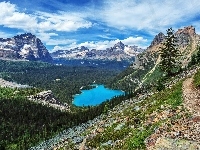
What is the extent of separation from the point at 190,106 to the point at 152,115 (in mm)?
7058

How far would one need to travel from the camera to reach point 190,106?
5006cm

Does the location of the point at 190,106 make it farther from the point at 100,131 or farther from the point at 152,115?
the point at 100,131

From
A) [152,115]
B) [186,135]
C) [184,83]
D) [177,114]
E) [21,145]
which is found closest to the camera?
[186,135]

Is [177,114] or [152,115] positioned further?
[152,115]

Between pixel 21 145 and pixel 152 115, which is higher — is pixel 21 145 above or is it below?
below

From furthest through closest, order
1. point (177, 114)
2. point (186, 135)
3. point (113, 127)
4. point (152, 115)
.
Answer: point (113, 127), point (152, 115), point (177, 114), point (186, 135)

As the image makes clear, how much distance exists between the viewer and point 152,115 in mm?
52938

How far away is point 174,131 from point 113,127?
1811 cm

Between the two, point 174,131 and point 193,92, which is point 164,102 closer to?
point 193,92

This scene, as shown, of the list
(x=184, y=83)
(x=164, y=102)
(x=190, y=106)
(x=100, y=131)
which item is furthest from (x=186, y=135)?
(x=184, y=83)

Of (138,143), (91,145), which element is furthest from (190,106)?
→ (91,145)

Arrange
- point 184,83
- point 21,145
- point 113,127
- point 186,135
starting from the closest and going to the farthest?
point 186,135 → point 113,127 → point 184,83 → point 21,145

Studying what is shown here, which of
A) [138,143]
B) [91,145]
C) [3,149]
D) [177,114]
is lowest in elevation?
[3,149]

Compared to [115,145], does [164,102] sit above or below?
above
